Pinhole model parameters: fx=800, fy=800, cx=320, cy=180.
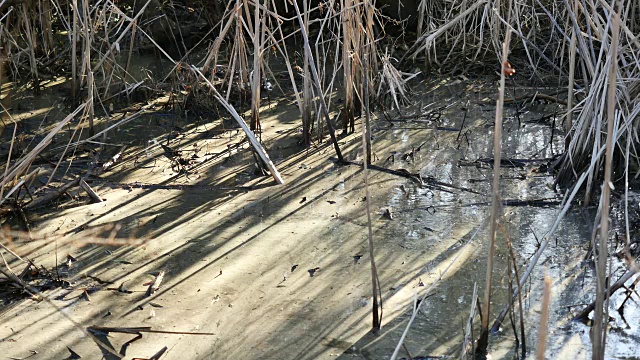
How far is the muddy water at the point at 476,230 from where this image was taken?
256 centimetres

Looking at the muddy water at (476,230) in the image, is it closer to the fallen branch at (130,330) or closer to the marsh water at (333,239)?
the marsh water at (333,239)

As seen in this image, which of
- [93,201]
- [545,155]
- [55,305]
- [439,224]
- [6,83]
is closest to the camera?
[55,305]

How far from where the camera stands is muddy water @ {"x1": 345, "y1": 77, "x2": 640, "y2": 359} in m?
2.56

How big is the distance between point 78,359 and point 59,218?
3.70 ft

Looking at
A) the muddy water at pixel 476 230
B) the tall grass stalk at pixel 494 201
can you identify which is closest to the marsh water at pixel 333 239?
the muddy water at pixel 476 230

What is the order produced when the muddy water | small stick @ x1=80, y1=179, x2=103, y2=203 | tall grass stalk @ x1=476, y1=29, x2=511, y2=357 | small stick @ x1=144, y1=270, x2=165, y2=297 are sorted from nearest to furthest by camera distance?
1. tall grass stalk @ x1=476, y1=29, x2=511, y2=357
2. the muddy water
3. small stick @ x1=144, y1=270, x2=165, y2=297
4. small stick @ x1=80, y1=179, x2=103, y2=203

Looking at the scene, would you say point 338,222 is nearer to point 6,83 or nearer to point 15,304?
point 15,304

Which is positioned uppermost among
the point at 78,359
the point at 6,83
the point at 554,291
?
the point at 6,83

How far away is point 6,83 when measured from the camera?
210 inches

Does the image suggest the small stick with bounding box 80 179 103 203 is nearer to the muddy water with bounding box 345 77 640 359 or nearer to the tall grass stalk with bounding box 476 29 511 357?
the muddy water with bounding box 345 77 640 359

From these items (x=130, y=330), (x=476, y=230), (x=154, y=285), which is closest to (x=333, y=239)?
(x=476, y=230)

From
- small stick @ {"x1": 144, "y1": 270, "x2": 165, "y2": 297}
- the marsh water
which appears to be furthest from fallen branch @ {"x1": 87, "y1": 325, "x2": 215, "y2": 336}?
small stick @ {"x1": 144, "y1": 270, "x2": 165, "y2": 297}

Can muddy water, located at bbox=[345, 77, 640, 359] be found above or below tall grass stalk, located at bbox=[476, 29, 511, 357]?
below

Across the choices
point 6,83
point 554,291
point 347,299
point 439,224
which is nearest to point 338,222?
point 439,224
